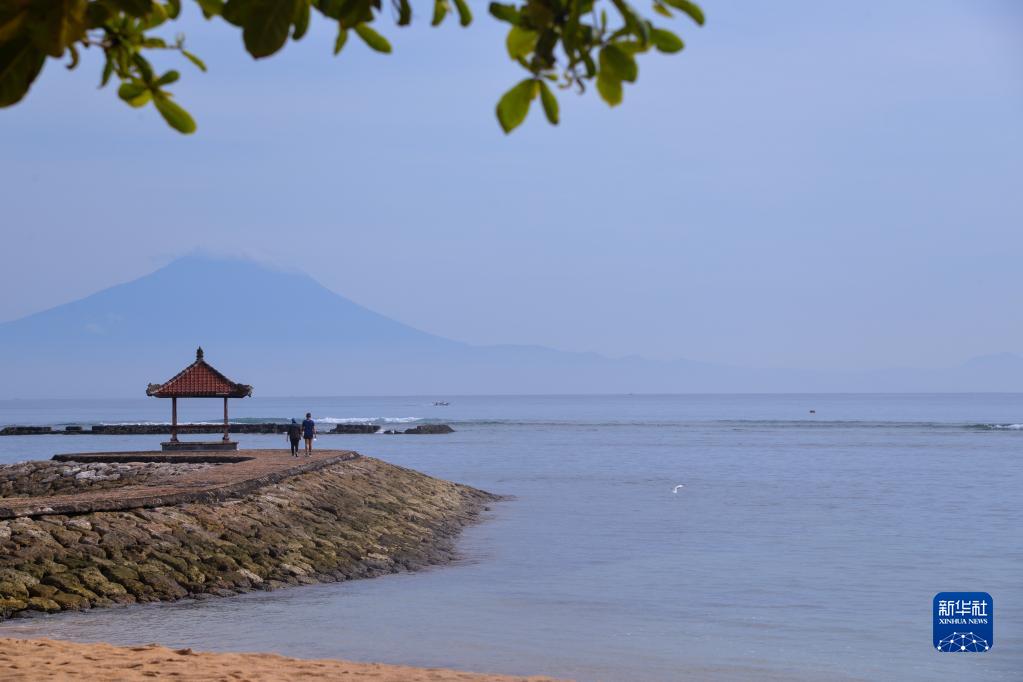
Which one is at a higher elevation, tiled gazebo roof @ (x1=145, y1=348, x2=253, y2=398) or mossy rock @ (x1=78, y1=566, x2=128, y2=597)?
tiled gazebo roof @ (x1=145, y1=348, x2=253, y2=398)

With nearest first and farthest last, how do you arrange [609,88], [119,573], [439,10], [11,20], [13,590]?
[11,20] → [609,88] → [439,10] → [13,590] → [119,573]

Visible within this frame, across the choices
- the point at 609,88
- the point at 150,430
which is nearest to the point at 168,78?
the point at 609,88

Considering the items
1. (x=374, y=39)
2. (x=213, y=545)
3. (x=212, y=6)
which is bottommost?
(x=213, y=545)

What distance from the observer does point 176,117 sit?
11.3 feet

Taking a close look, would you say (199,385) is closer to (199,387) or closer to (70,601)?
(199,387)

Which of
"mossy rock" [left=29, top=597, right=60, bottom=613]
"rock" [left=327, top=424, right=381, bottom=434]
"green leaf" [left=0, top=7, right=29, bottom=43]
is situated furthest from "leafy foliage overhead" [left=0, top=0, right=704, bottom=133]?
"rock" [left=327, top=424, right=381, bottom=434]

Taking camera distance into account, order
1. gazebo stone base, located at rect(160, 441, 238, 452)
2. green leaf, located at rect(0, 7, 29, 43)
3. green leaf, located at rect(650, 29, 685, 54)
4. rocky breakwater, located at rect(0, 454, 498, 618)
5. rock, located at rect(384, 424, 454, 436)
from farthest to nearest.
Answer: rock, located at rect(384, 424, 454, 436) < gazebo stone base, located at rect(160, 441, 238, 452) < rocky breakwater, located at rect(0, 454, 498, 618) < green leaf, located at rect(650, 29, 685, 54) < green leaf, located at rect(0, 7, 29, 43)

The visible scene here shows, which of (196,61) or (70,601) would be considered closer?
(196,61)

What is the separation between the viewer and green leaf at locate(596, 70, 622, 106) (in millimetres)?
3053

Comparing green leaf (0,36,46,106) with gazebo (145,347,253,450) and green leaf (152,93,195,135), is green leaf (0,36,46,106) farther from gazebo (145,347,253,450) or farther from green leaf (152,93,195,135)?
gazebo (145,347,253,450)

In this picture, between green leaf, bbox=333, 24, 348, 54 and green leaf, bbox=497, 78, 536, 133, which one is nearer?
green leaf, bbox=497, 78, 536, 133

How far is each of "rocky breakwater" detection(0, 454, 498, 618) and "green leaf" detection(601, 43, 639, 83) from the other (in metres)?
13.5

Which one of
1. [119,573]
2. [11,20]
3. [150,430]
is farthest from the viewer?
[150,430]

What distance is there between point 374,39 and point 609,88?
80 cm
